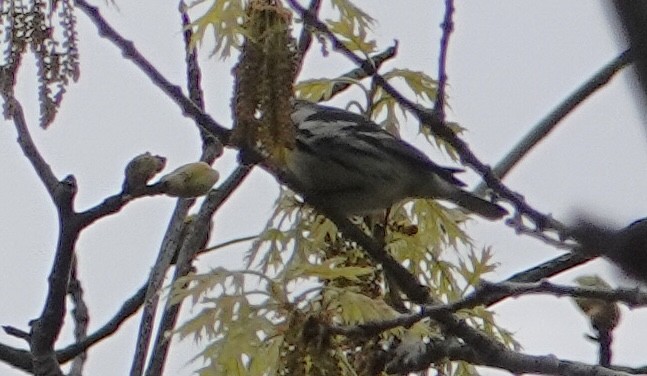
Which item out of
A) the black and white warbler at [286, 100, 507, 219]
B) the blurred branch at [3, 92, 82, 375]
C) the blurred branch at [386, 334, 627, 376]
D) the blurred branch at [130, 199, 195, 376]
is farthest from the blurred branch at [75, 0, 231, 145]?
the black and white warbler at [286, 100, 507, 219]

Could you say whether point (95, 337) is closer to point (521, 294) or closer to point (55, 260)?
point (55, 260)

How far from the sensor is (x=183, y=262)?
2113 mm

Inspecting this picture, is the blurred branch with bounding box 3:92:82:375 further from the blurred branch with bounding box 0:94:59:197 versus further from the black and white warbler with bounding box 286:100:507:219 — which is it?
the black and white warbler with bounding box 286:100:507:219

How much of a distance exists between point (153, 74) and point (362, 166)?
1.65 meters

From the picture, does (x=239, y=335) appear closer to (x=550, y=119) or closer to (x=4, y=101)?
(x=4, y=101)

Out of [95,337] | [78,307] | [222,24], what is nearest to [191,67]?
[222,24]

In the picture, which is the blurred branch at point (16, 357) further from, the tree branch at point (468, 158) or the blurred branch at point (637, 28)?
the blurred branch at point (637, 28)

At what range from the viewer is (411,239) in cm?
221

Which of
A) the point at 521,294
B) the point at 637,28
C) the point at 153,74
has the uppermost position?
the point at 153,74

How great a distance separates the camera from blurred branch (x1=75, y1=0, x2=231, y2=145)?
1.39 meters

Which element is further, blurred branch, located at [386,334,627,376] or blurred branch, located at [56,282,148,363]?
blurred branch, located at [56,282,148,363]

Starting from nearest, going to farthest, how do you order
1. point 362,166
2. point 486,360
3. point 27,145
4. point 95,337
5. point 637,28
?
point 637,28
point 486,360
point 27,145
point 95,337
point 362,166

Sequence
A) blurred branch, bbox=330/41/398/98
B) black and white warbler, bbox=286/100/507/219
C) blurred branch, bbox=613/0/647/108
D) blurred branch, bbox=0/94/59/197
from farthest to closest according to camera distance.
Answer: black and white warbler, bbox=286/100/507/219, blurred branch, bbox=330/41/398/98, blurred branch, bbox=0/94/59/197, blurred branch, bbox=613/0/647/108

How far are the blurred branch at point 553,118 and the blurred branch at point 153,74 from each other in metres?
0.41
